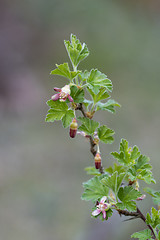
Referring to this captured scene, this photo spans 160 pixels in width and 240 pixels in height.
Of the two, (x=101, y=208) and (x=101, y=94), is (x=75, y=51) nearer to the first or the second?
(x=101, y=94)

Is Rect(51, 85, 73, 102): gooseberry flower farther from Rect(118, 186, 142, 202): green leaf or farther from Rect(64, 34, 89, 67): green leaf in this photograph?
Rect(118, 186, 142, 202): green leaf

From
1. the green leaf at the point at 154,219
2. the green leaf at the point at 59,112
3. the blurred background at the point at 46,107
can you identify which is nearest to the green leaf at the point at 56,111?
the green leaf at the point at 59,112

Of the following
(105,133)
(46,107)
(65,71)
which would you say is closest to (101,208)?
(105,133)

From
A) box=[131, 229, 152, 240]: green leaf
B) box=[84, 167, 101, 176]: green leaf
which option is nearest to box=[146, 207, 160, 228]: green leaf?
box=[131, 229, 152, 240]: green leaf

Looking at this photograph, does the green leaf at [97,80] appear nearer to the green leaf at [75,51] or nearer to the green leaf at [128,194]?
the green leaf at [75,51]

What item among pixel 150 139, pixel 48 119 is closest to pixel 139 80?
pixel 150 139
